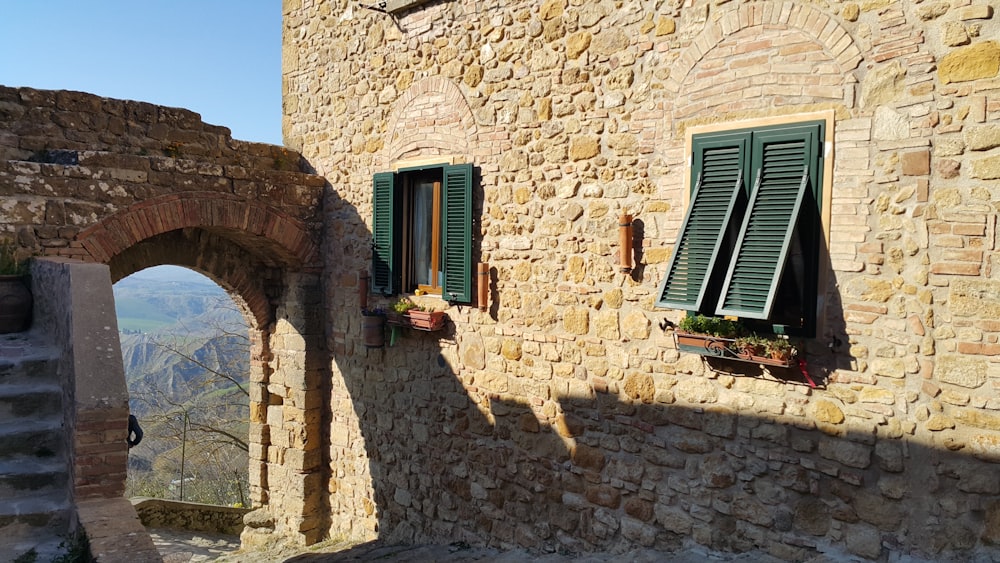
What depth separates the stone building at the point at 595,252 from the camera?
3.84 meters

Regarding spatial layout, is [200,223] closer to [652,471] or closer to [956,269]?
[652,471]

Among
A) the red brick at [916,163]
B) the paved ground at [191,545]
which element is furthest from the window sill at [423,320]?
the paved ground at [191,545]

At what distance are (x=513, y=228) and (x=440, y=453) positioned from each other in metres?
2.32

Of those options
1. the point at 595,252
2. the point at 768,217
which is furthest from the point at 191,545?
the point at 768,217

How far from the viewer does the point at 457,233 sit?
250 inches

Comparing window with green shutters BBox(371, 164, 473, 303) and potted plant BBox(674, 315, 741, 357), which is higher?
window with green shutters BBox(371, 164, 473, 303)

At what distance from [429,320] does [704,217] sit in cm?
288

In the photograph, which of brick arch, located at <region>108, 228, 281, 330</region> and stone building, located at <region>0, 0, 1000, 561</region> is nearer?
stone building, located at <region>0, 0, 1000, 561</region>

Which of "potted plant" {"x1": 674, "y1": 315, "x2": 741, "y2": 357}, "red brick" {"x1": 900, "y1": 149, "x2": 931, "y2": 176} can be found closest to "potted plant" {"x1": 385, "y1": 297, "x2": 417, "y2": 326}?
"potted plant" {"x1": 674, "y1": 315, "x2": 741, "y2": 357}

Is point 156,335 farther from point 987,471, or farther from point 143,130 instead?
point 987,471

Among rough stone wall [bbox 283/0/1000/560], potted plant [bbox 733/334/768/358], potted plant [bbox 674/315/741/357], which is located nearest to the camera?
rough stone wall [bbox 283/0/1000/560]

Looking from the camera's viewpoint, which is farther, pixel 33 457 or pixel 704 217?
pixel 704 217

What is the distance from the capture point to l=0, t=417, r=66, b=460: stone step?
3.78 meters

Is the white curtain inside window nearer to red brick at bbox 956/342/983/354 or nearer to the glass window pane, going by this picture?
the glass window pane
